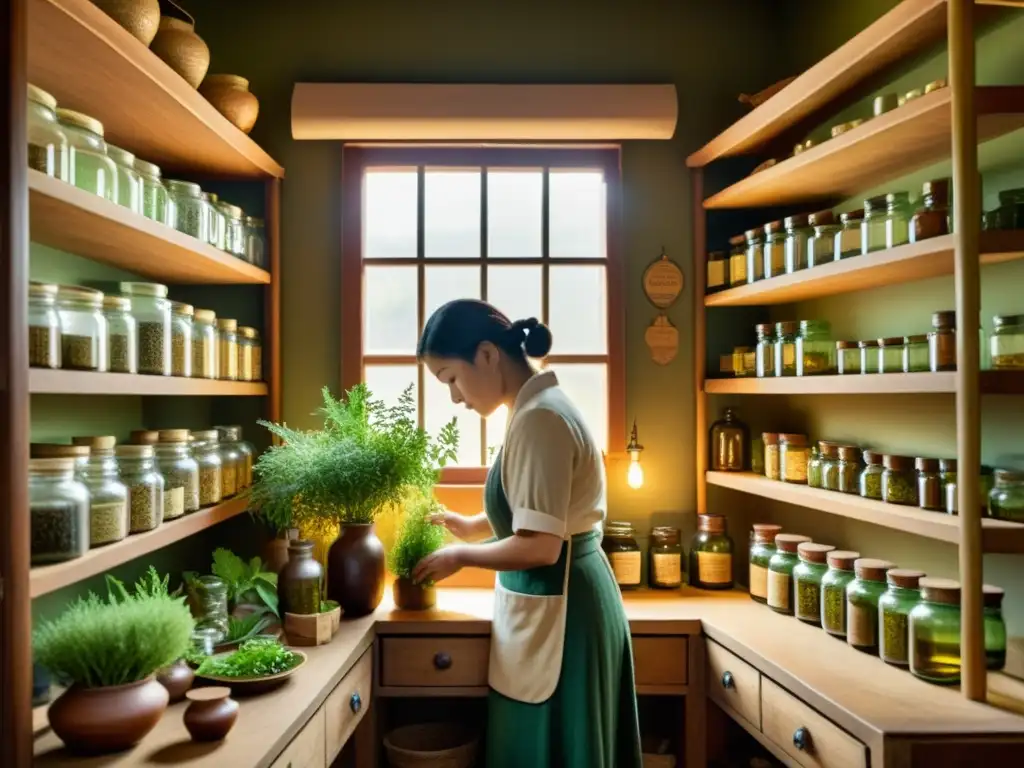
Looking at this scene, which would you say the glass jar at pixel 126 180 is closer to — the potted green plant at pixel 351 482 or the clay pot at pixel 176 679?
the potted green plant at pixel 351 482

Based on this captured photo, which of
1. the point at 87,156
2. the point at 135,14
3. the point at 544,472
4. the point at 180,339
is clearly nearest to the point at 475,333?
the point at 544,472

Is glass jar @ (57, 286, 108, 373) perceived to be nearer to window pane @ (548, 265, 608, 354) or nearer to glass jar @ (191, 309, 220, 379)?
glass jar @ (191, 309, 220, 379)

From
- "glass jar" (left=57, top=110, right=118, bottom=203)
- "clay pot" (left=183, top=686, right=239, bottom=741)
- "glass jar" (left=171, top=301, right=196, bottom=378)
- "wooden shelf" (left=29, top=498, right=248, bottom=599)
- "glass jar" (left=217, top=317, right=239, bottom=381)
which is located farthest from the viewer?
"glass jar" (left=217, top=317, right=239, bottom=381)

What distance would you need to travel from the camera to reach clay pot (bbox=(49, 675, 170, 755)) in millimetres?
1407

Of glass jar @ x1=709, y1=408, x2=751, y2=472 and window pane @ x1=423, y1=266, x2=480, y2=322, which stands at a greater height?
window pane @ x1=423, y1=266, x2=480, y2=322

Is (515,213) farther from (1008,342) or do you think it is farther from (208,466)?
(1008,342)

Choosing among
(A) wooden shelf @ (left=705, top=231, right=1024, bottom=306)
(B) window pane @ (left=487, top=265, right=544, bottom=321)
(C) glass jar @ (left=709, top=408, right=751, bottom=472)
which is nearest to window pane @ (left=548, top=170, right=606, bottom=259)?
(B) window pane @ (left=487, top=265, right=544, bottom=321)

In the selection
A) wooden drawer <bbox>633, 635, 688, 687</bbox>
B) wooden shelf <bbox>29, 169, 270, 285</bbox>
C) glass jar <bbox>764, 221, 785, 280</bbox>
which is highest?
glass jar <bbox>764, 221, 785, 280</bbox>

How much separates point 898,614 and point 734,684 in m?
0.50

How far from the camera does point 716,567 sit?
110 inches

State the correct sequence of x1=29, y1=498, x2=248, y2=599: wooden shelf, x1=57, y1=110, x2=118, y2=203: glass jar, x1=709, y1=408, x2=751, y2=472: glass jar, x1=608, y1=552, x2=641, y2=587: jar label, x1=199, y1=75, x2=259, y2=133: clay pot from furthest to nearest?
x1=709, y1=408, x2=751, y2=472: glass jar < x1=608, y1=552, x2=641, y2=587: jar label < x1=199, y1=75, x2=259, y2=133: clay pot < x1=57, y1=110, x2=118, y2=203: glass jar < x1=29, y1=498, x2=248, y2=599: wooden shelf

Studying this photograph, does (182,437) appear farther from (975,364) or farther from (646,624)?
(975,364)

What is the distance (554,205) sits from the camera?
10.1ft

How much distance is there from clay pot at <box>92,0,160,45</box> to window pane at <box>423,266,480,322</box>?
4.42ft
